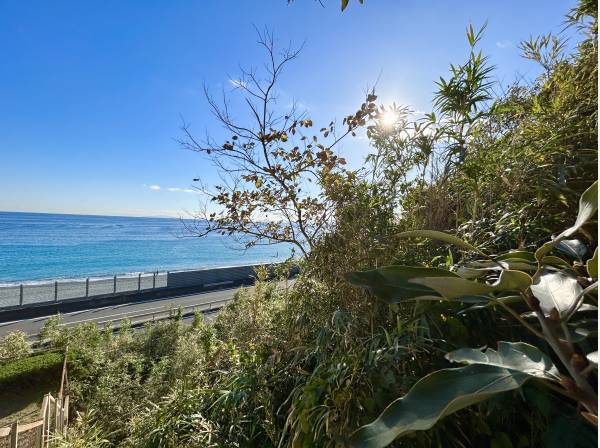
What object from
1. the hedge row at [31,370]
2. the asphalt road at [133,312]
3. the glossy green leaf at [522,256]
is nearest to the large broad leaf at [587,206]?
the glossy green leaf at [522,256]

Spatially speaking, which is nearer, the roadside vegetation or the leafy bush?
the roadside vegetation

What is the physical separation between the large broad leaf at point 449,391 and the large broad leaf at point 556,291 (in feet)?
0.35

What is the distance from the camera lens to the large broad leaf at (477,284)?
66cm

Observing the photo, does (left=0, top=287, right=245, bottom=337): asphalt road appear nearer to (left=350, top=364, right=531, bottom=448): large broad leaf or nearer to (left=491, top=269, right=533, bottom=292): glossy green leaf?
(left=350, top=364, right=531, bottom=448): large broad leaf

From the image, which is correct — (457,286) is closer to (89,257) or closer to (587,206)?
(587,206)

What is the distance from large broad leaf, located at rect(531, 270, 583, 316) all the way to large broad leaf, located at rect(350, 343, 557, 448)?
11 centimetres

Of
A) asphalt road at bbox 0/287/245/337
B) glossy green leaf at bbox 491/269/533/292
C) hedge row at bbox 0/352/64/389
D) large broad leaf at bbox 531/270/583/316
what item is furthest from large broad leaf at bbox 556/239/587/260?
asphalt road at bbox 0/287/245/337

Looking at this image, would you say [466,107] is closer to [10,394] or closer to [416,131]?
[416,131]

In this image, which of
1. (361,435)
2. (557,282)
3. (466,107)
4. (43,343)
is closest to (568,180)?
(466,107)

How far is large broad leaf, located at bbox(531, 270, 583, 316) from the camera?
25.8 inches

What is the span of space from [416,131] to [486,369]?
146 centimetres

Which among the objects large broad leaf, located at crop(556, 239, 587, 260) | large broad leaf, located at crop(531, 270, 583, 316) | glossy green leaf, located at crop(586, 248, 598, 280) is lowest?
large broad leaf, located at crop(531, 270, 583, 316)

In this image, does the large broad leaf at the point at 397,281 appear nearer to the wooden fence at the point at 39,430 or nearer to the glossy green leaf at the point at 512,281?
the glossy green leaf at the point at 512,281

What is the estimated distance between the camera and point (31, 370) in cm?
581
